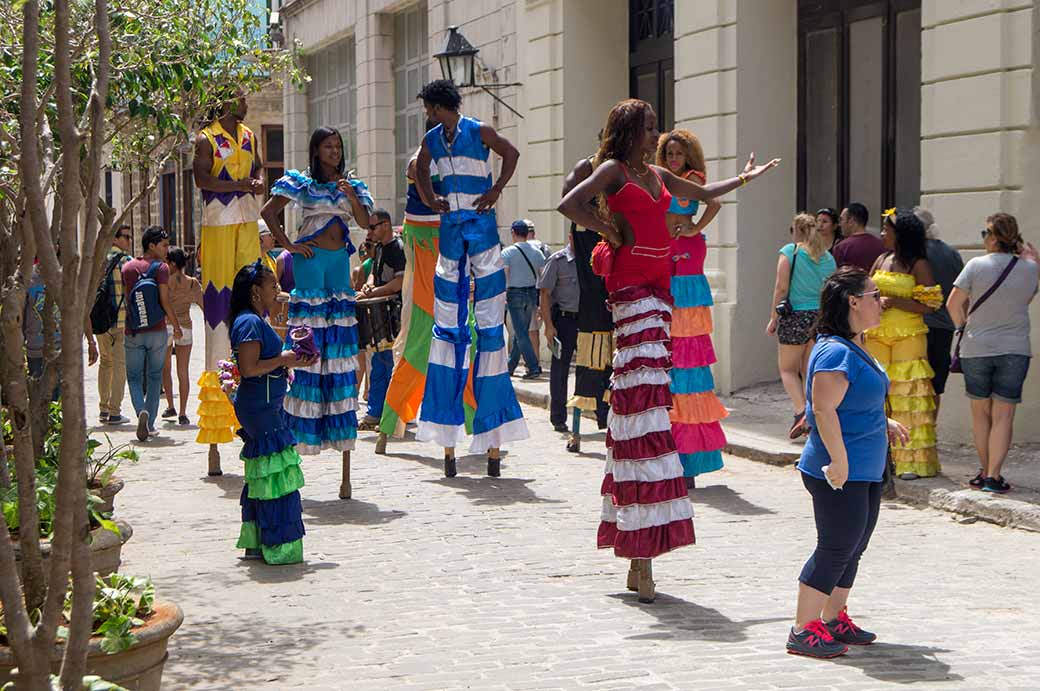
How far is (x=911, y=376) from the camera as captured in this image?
9.80 metres

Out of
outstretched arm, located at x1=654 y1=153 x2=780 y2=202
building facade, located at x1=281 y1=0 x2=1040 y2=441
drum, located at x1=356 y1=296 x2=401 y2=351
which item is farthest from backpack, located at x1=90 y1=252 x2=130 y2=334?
outstretched arm, located at x1=654 y1=153 x2=780 y2=202

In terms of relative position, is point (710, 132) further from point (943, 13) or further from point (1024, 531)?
point (1024, 531)

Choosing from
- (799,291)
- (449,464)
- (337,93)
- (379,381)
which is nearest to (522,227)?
(379,381)

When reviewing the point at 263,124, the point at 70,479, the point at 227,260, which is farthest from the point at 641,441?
the point at 263,124

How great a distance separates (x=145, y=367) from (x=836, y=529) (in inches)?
355

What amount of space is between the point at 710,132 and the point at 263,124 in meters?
25.8

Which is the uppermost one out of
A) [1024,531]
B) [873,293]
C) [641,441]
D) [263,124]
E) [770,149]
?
[263,124]

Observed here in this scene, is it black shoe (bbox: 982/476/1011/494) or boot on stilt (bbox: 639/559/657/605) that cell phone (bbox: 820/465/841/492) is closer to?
boot on stilt (bbox: 639/559/657/605)

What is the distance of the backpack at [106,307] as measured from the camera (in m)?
13.8

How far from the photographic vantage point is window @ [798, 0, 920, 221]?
44.4 feet

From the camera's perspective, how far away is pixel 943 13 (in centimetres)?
1159

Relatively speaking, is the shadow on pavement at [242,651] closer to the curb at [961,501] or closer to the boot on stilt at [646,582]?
the boot on stilt at [646,582]

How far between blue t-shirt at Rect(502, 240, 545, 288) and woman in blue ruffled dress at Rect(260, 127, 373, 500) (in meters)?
6.29

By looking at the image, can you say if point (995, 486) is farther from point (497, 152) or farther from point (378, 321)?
point (378, 321)
